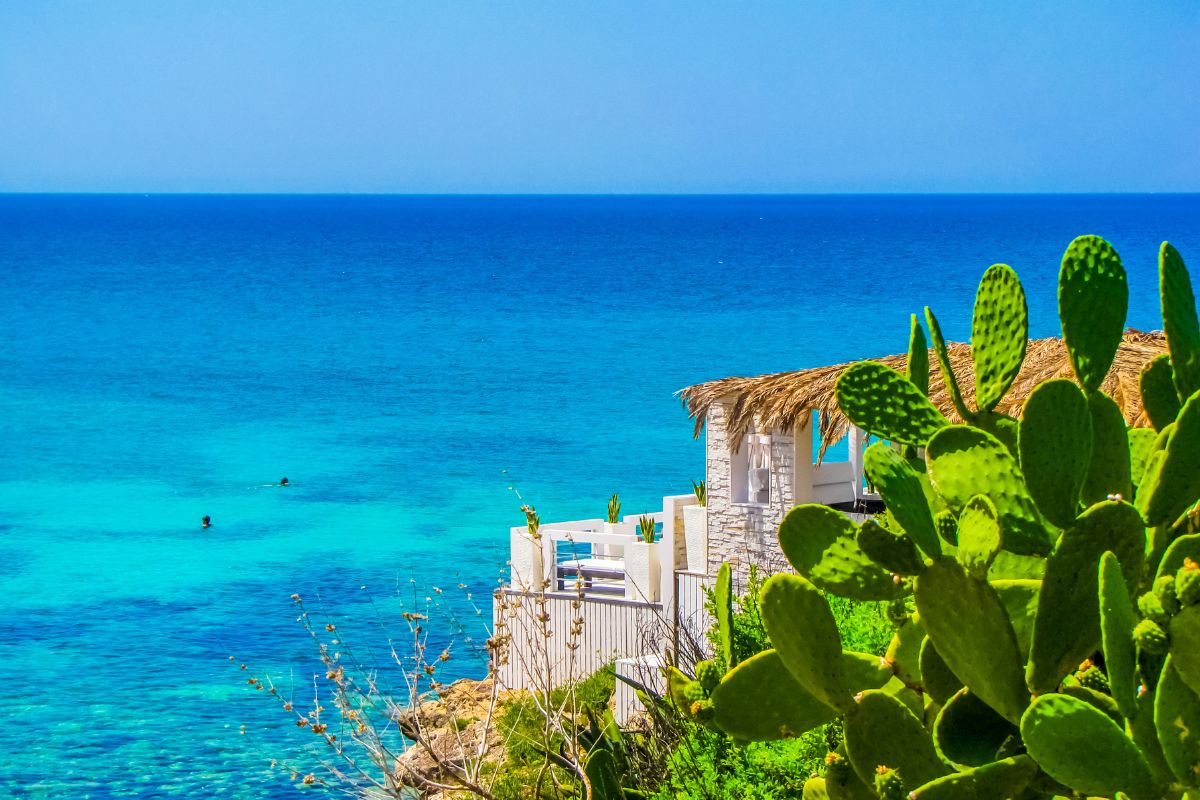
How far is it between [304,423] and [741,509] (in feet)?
111

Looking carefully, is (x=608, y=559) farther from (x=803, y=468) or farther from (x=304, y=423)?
(x=304, y=423)

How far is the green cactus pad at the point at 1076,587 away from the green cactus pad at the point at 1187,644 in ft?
0.79

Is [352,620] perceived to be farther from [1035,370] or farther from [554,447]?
[554,447]

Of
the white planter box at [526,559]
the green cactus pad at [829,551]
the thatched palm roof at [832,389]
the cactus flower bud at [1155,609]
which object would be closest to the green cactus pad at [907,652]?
the green cactus pad at [829,551]

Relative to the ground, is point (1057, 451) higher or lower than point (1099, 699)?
higher

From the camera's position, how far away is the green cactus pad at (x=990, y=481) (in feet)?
8.91

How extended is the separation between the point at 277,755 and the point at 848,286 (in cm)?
7008

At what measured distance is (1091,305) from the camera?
295 centimetres

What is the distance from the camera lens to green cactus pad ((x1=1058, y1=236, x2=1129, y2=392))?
115 inches

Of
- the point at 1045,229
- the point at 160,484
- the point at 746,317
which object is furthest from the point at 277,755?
the point at 1045,229

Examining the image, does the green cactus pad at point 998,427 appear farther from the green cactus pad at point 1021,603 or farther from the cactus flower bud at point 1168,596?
the cactus flower bud at point 1168,596

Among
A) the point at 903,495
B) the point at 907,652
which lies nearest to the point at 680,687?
the point at 907,652

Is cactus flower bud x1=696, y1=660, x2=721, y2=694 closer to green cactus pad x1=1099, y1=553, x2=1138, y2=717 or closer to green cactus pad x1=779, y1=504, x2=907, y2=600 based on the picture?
green cactus pad x1=779, y1=504, x2=907, y2=600

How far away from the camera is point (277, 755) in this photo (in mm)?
16062
